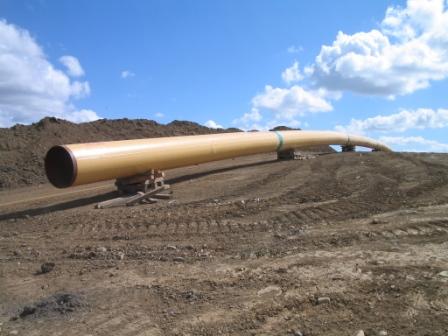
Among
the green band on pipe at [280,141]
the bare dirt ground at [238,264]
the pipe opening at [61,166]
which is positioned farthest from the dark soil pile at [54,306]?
the green band on pipe at [280,141]

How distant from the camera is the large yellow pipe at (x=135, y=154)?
9727mm

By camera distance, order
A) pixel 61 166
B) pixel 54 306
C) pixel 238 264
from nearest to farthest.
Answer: pixel 54 306 < pixel 238 264 < pixel 61 166

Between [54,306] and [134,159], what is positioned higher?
[134,159]

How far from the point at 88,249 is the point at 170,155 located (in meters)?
5.34

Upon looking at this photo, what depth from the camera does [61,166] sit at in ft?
33.6

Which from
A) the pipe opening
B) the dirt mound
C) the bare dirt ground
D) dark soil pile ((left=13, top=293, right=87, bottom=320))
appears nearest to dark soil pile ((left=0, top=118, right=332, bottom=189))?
the dirt mound

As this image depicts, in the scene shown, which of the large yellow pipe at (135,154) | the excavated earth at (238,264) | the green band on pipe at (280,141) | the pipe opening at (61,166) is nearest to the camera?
the excavated earth at (238,264)

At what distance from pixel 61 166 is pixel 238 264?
6.13 metres

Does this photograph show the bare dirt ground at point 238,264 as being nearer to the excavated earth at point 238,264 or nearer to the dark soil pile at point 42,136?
the excavated earth at point 238,264

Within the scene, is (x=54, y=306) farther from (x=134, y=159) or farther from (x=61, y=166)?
(x=134, y=159)

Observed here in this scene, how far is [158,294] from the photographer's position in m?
Result: 4.85

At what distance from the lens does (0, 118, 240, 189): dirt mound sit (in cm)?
1750

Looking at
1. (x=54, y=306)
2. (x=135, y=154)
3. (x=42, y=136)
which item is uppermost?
(x=42, y=136)

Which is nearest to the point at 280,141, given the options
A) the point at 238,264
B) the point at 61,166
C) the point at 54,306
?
the point at 61,166
